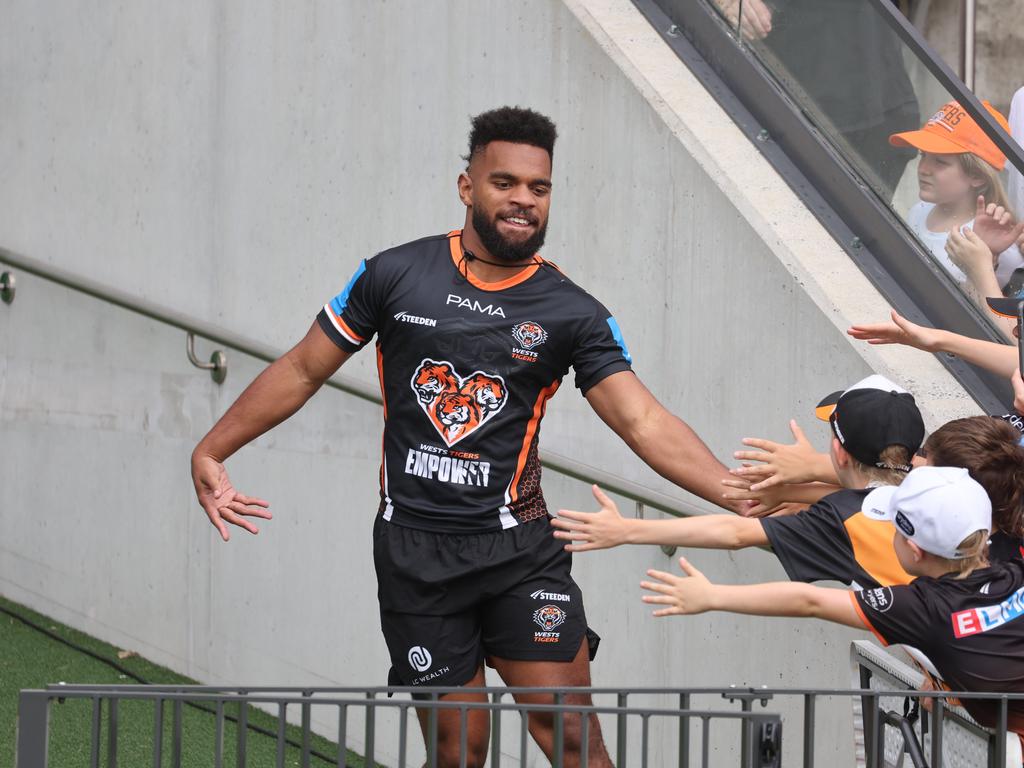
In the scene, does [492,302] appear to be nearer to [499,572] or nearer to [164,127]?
[499,572]

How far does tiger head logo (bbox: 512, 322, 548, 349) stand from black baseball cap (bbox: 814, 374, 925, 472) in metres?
0.72

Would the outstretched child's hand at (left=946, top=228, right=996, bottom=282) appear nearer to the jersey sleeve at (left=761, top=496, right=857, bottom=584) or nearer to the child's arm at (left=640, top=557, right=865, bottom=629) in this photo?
the jersey sleeve at (left=761, top=496, right=857, bottom=584)

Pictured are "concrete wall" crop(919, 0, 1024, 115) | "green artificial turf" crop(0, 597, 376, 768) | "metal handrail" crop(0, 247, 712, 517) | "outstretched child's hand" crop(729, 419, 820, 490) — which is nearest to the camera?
"outstretched child's hand" crop(729, 419, 820, 490)

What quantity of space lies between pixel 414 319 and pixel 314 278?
239cm

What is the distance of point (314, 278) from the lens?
6.02 metres

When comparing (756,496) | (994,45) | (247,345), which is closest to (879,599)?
(756,496)

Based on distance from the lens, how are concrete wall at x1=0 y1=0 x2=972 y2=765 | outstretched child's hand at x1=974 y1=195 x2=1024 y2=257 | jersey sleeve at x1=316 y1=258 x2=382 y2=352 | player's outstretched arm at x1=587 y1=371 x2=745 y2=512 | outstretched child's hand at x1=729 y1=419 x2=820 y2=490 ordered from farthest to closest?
1. concrete wall at x1=0 y1=0 x2=972 y2=765
2. outstretched child's hand at x1=974 y1=195 x2=1024 y2=257
3. jersey sleeve at x1=316 y1=258 x2=382 y2=352
4. player's outstretched arm at x1=587 y1=371 x2=745 y2=512
5. outstretched child's hand at x1=729 y1=419 x2=820 y2=490

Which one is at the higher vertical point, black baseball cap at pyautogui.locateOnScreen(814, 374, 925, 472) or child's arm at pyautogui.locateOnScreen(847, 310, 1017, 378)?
child's arm at pyautogui.locateOnScreen(847, 310, 1017, 378)

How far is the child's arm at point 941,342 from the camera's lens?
369 cm

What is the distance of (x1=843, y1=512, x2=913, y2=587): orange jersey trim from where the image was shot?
3.17 m

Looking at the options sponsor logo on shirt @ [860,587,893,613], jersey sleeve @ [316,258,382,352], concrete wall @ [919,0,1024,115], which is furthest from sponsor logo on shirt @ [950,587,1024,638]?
concrete wall @ [919,0,1024,115]

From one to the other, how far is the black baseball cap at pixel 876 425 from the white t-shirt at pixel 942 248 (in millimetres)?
950

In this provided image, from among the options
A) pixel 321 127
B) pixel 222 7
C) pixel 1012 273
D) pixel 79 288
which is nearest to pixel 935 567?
pixel 1012 273

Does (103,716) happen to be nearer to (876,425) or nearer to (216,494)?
(216,494)
